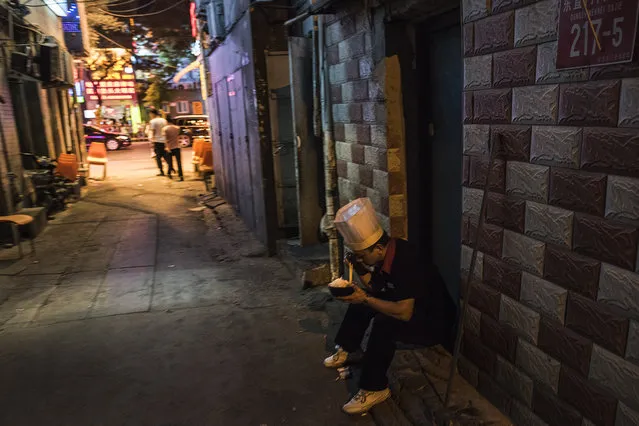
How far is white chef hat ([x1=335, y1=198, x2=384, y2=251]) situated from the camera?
332 centimetres

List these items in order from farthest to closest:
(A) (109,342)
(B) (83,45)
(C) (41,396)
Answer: (B) (83,45) → (A) (109,342) → (C) (41,396)

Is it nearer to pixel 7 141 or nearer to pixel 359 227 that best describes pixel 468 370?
pixel 359 227

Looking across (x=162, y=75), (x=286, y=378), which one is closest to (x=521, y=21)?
(x=286, y=378)

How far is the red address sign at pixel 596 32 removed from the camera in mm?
2029

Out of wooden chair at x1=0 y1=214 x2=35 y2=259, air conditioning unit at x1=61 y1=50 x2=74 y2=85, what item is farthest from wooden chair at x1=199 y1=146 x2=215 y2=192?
wooden chair at x1=0 y1=214 x2=35 y2=259

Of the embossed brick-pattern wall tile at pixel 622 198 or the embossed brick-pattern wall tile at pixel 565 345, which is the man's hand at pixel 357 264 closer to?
the embossed brick-pattern wall tile at pixel 565 345

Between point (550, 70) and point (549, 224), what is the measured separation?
793 millimetres

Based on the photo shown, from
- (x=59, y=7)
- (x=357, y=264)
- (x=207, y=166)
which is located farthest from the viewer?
(x=207, y=166)

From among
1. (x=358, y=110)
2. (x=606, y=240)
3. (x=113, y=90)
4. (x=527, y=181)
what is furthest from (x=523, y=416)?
(x=113, y=90)

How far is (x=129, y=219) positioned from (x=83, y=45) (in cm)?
1017

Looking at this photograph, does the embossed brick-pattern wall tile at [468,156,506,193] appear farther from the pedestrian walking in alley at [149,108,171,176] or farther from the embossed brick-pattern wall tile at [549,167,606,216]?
the pedestrian walking in alley at [149,108,171,176]

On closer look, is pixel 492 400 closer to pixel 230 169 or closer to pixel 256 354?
pixel 256 354

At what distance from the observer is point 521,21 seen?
2619 millimetres

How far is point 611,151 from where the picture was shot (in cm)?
216
